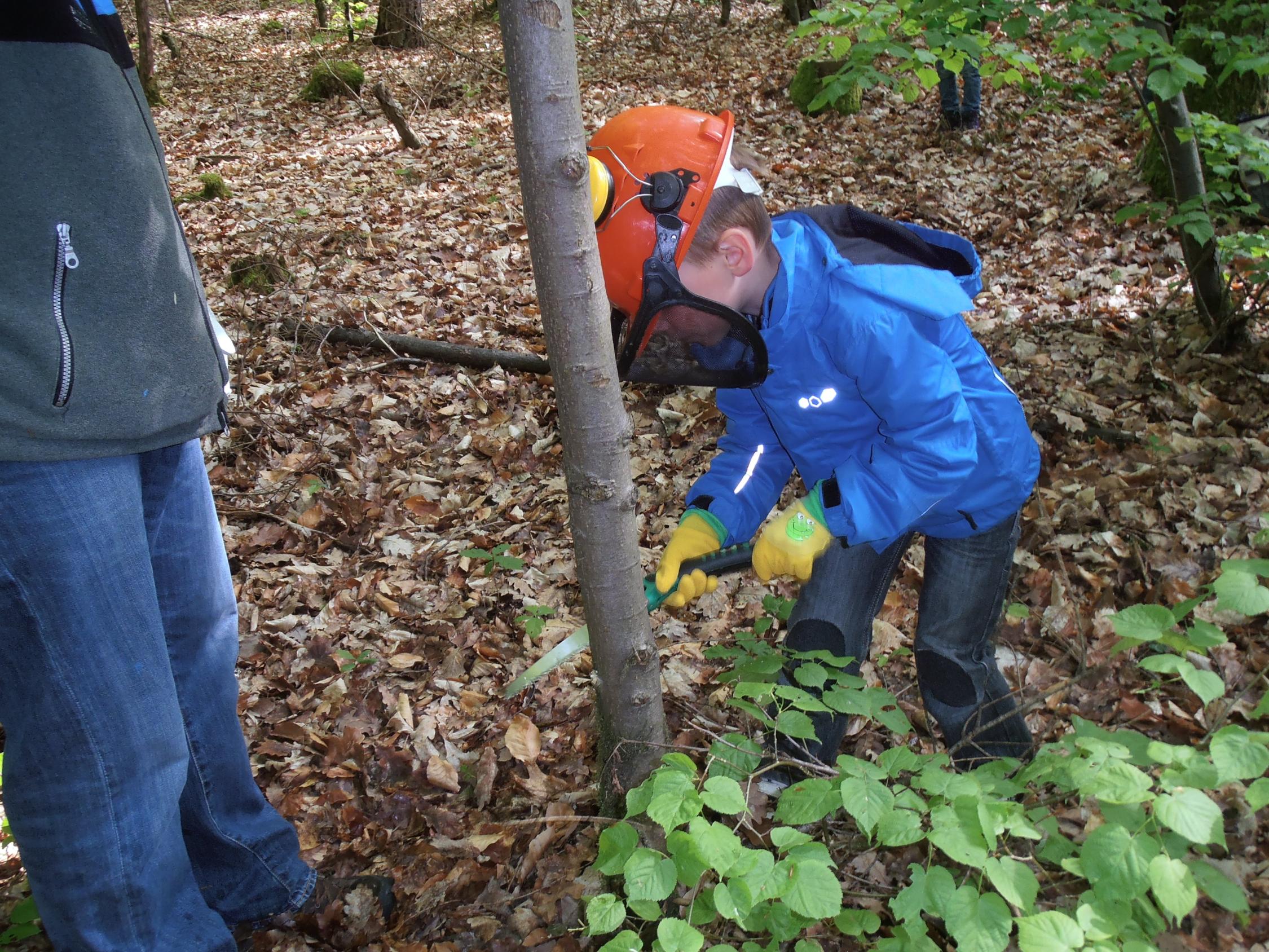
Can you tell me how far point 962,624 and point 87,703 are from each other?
212 cm

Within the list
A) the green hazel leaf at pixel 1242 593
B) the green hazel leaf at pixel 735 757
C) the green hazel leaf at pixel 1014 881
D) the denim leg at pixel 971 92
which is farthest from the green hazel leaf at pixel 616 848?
the denim leg at pixel 971 92

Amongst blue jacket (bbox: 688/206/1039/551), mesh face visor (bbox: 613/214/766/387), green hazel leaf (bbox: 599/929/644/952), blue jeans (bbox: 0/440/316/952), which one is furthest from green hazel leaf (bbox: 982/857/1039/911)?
blue jeans (bbox: 0/440/316/952)

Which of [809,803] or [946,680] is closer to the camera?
[809,803]

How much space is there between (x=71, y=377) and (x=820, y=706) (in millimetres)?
1557

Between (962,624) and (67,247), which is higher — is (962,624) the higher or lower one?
the lower one

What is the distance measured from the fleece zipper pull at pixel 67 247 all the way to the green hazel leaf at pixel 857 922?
1.89m

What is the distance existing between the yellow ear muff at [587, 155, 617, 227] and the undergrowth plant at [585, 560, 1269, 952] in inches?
40.8

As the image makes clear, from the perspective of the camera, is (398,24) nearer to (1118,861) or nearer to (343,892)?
(343,892)

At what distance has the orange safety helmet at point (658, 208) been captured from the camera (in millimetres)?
1807

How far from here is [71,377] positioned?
5.06 ft

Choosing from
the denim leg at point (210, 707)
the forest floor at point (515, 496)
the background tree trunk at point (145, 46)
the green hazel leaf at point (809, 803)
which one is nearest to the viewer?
the green hazel leaf at point (809, 803)

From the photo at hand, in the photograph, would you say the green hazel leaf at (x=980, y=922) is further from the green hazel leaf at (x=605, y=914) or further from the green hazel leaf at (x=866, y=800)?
the green hazel leaf at (x=605, y=914)

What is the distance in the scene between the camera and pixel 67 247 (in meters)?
1.52

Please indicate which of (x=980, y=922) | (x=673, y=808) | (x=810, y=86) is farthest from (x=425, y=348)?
(x=810, y=86)
